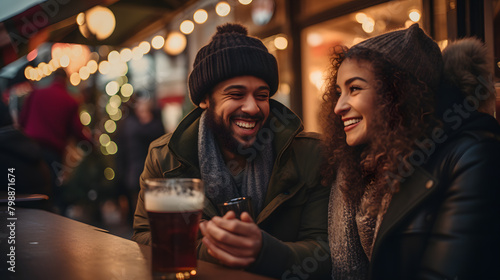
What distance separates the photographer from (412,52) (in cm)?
147

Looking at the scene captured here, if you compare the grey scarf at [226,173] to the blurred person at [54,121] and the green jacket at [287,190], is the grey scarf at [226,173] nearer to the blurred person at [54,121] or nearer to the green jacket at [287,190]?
the green jacket at [287,190]

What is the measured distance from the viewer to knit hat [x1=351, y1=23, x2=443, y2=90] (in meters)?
1.47

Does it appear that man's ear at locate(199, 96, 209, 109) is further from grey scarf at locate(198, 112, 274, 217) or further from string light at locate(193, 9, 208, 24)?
string light at locate(193, 9, 208, 24)

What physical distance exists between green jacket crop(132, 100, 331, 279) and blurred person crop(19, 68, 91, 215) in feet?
9.38

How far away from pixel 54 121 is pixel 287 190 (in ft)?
11.6

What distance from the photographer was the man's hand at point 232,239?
1.20 meters

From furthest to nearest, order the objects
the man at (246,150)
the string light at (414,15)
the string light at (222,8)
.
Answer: the string light at (222,8)
the string light at (414,15)
the man at (246,150)

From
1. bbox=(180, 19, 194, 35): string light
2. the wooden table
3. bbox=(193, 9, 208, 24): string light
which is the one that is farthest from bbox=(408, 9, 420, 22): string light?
bbox=(180, 19, 194, 35): string light

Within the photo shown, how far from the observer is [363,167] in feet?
5.45

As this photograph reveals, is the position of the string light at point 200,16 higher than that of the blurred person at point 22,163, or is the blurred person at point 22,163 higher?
the string light at point 200,16

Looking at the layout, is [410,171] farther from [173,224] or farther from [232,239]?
[173,224]

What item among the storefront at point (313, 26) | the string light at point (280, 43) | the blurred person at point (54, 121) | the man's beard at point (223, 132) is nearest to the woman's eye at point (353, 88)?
the man's beard at point (223, 132)

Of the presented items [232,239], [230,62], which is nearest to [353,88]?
[230,62]

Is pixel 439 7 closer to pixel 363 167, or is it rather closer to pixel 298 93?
pixel 363 167
